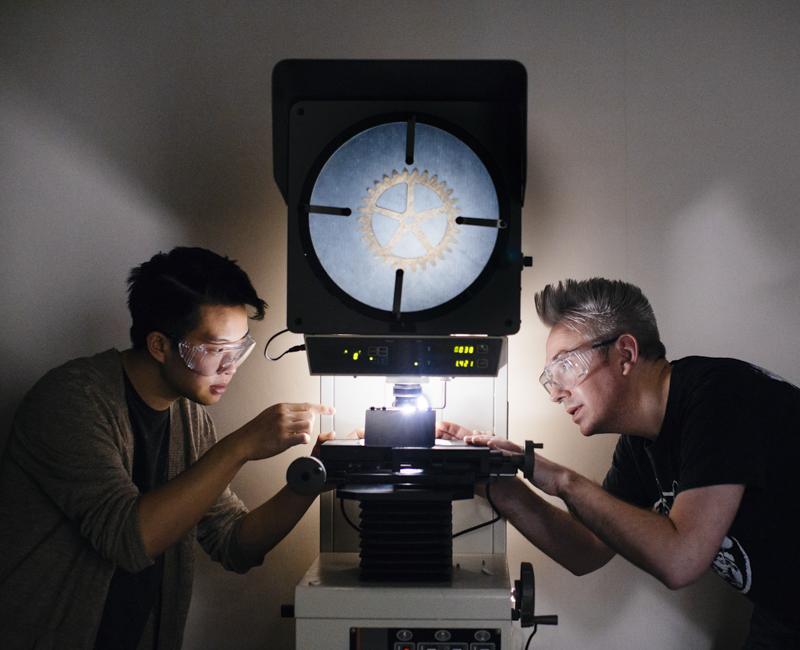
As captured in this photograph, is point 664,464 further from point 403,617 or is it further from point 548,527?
point 403,617

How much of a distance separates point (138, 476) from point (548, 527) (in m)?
1.00

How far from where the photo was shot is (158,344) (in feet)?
5.79

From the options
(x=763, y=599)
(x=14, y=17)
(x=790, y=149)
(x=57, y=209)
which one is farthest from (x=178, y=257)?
(x=790, y=149)

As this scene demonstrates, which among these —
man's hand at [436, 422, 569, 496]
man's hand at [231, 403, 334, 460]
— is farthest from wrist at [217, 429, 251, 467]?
man's hand at [436, 422, 569, 496]

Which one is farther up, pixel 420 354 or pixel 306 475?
pixel 420 354

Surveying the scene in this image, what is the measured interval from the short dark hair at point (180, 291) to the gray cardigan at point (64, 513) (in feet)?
0.60

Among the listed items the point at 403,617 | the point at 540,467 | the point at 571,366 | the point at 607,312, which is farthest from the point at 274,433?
the point at 607,312

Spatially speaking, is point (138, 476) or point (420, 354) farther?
point (138, 476)

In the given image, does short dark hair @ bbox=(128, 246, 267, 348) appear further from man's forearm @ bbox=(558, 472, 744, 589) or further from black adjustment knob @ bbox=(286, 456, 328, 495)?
man's forearm @ bbox=(558, 472, 744, 589)

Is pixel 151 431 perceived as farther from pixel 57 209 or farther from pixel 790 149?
pixel 790 149

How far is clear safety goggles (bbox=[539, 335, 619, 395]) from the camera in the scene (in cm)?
178

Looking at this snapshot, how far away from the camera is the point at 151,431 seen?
1846 millimetres

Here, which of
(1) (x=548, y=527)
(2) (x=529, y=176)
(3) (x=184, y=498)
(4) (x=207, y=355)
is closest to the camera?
(3) (x=184, y=498)

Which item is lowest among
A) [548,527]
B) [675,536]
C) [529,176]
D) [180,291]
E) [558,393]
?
[548,527]
